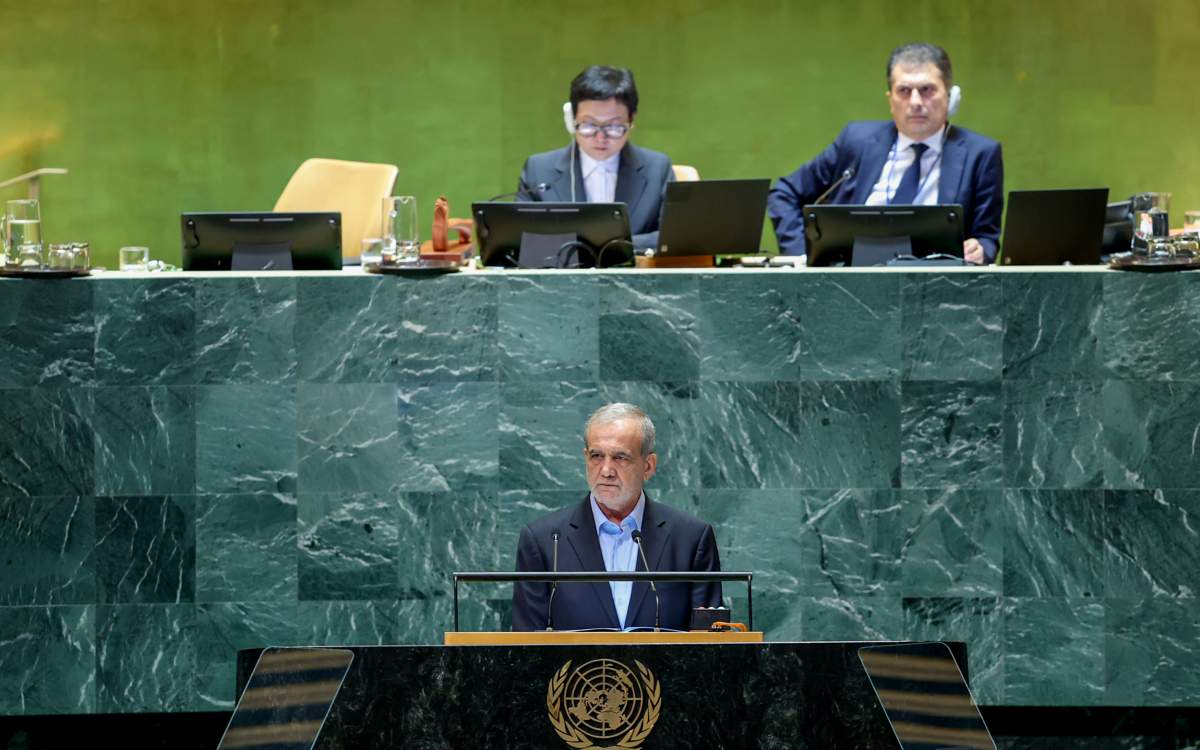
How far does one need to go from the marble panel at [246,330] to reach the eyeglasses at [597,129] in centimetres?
201

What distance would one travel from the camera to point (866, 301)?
4820mm

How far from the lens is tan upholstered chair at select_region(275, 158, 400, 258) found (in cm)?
753

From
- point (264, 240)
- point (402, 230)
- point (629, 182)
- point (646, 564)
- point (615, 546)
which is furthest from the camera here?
point (629, 182)

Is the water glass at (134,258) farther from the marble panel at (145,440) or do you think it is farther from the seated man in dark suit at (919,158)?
the seated man in dark suit at (919,158)

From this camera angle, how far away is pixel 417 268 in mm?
4852

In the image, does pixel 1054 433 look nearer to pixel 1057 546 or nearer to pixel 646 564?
pixel 1057 546

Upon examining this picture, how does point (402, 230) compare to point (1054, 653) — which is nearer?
point (1054, 653)

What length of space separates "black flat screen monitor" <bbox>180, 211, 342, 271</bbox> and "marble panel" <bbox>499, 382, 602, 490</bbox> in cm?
89

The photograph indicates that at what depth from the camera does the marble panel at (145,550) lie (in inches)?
188

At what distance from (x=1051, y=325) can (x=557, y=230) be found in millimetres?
1609

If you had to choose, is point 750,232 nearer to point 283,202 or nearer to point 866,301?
point 866,301

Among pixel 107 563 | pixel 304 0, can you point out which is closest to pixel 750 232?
pixel 107 563

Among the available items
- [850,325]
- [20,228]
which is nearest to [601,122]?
[850,325]

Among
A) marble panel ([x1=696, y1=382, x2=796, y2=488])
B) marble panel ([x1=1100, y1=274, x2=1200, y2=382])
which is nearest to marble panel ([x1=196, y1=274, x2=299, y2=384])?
marble panel ([x1=696, y1=382, x2=796, y2=488])
